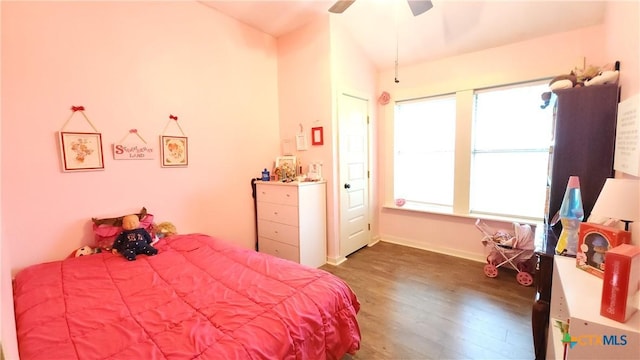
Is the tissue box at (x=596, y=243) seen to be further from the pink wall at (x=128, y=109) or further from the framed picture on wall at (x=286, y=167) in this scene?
the pink wall at (x=128, y=109)

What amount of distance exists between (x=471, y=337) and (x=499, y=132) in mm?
2336

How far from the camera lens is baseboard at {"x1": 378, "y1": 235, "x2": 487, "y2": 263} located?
3.29 m

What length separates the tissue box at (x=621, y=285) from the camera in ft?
3.01

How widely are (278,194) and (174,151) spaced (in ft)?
3.79

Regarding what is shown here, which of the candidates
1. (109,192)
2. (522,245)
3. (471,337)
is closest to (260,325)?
(471,337)

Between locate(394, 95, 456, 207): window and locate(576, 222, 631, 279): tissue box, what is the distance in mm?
2272

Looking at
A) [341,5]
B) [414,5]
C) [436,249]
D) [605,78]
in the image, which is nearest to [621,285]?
[605,78]

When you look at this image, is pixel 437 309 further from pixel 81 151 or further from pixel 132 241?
pixel 81 151

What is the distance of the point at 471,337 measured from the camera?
1.93 meters

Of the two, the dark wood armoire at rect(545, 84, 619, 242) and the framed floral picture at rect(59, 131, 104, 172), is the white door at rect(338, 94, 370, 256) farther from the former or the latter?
the framed floral picture at rect(59, 131, 104, 172)

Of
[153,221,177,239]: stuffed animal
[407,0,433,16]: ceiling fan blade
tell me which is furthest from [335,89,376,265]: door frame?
[153,221,177,239]: stuffed animal

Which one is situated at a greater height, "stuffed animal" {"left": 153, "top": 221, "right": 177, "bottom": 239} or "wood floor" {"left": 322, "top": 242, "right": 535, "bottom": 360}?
"stuffed animal" {"left": 153, "top": 221, "right": 177, "bottom": 239}

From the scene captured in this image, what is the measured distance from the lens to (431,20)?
2.93 m

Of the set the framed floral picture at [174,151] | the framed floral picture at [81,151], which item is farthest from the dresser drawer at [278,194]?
the framed floral picture at [81,151]
